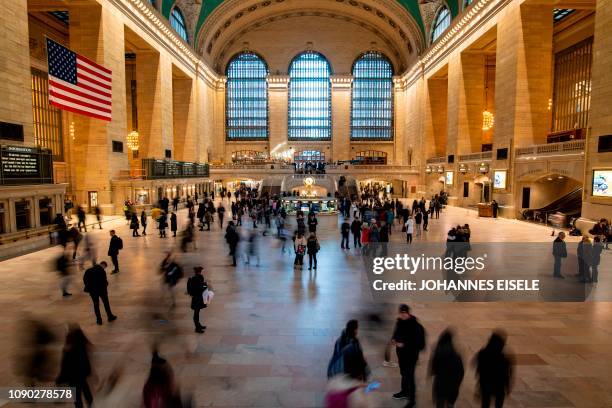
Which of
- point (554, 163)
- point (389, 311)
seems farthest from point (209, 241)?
point (554, 163)

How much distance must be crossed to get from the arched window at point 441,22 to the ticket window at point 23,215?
31879 mm

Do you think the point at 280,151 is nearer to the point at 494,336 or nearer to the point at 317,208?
the point at 317,208

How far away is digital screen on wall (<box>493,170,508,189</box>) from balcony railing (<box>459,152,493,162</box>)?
171 cm

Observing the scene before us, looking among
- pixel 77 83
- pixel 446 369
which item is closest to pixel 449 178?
pixel 77 83

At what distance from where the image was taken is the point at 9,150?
42.5ft

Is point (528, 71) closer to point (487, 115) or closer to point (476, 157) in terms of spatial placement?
point (476, 157)

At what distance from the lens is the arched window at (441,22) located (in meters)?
33.1

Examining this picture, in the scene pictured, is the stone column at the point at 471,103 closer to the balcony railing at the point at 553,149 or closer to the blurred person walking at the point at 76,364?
the balcony railing at the point at 553,149

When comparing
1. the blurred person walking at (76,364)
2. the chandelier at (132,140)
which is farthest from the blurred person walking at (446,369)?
the chandelier at (132,140)

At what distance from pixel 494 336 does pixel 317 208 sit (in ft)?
65.9

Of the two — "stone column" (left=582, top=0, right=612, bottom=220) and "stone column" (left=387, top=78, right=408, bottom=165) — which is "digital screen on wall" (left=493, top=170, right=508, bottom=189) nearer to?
"stone column" (left=582, top=0, right=612, bottom=220)

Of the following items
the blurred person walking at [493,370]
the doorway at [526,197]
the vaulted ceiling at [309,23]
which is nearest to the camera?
the blurred person walking at [493,370]

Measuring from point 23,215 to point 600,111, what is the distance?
21227 millimetres

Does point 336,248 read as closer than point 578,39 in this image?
Yes
